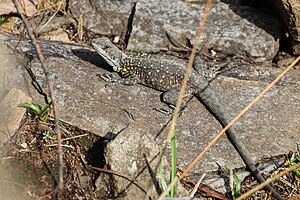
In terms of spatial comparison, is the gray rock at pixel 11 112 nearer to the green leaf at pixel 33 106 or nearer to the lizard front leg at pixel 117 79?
the green leaf at pixel 33 106

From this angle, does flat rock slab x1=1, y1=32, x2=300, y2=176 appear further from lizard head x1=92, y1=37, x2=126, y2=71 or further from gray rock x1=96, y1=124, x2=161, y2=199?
gray rock x1=96, y1=124, x2=161, y2=199

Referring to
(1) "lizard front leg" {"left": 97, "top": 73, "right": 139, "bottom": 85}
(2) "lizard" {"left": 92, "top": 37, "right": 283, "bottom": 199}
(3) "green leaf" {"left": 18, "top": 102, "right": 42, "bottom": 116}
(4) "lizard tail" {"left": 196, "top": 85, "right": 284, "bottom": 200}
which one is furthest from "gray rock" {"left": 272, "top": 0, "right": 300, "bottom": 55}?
(3) "green leaf" {"left": 18, "top": 102, "right": 42, "bottom": 116}

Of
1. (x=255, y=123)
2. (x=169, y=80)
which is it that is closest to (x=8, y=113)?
(x=169, y=80)

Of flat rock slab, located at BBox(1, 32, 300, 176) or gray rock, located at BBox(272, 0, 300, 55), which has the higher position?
gray rock, located at BBox(272, 0, 300, 55)

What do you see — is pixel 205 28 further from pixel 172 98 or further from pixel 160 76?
pixel 172 98

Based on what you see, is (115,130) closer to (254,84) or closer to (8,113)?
(8,113)

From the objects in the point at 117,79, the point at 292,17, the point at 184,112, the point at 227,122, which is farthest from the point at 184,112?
the point at 292,17

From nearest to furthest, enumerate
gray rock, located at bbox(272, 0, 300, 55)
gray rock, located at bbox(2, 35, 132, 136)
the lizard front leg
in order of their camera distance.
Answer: gray rock, located at bbox(2, 35, 132, 136) → the lizard front leg → gray rock, located at bbox(272, 0, 300, 55)
